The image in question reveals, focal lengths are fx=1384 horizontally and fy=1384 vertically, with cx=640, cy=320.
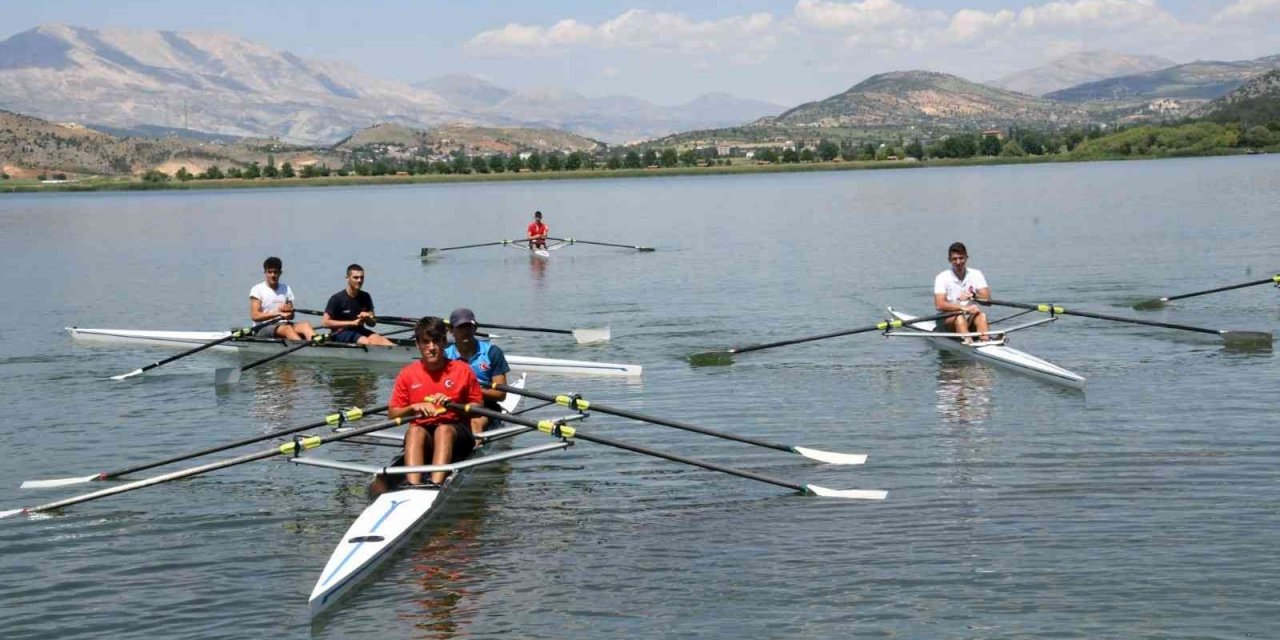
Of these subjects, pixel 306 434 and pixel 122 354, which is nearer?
pixel 306 434

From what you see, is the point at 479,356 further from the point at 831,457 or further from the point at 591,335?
the point at 591,335

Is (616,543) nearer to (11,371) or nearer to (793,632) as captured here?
(793,632)

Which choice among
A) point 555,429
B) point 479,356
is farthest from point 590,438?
point 479,356

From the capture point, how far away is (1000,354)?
64.5 feet

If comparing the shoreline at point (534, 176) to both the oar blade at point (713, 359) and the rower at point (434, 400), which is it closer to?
the oar blade at point (713, 359)

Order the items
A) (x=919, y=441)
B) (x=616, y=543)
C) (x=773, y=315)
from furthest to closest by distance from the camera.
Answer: (x=773, y=315) < (x=919, y=441) < (x=616, y=543)

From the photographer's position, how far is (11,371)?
23500 millimetres

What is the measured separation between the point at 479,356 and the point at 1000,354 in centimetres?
858

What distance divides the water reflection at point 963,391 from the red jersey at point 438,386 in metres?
6.30

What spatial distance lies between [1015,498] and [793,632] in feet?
12.8

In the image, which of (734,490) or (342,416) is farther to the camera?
(734,490)

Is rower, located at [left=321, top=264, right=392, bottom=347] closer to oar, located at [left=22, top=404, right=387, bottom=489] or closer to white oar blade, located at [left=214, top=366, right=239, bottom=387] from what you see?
white oar blade, located at [left=214, top=366, right=239, bottom=387]

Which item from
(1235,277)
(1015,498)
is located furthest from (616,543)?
(1235,277)

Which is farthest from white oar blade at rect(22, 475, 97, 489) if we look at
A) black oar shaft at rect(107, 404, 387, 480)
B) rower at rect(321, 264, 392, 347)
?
rower at rect(321, 264, 392, 347)
